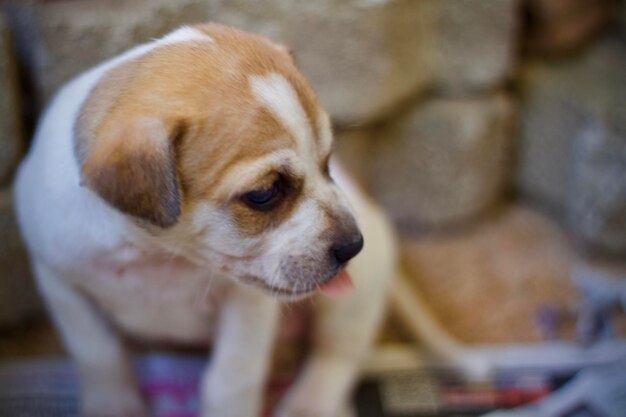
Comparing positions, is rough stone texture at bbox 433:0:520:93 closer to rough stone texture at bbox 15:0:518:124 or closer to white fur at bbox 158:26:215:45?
rough stone texture at bbox 15:0:518:124

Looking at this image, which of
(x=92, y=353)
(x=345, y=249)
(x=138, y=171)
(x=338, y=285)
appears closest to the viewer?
(x=138, y=171)

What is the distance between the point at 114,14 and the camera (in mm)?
1612

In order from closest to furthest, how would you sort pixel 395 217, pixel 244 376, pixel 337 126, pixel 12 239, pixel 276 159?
pixel 276 159 → pixel 244 376 → pixel 12 239 → pixel 337 126 → pixel 395 217

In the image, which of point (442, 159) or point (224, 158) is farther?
point (442, 159)

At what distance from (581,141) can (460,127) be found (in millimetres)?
299

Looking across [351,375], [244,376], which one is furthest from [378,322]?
[244,376]

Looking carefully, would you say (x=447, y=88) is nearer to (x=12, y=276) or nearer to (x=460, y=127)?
(x=460, y=127)

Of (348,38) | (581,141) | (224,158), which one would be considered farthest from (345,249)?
(581,141)

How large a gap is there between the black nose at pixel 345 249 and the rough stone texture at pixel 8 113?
821 mm

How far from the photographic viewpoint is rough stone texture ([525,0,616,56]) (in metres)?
2.04

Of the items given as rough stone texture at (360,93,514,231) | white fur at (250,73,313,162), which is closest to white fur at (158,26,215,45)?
white fur at (250,73,313,162)

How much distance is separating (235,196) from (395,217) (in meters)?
1.15

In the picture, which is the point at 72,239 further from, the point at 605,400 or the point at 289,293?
the point at 605,400

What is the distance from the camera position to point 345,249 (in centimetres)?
115
